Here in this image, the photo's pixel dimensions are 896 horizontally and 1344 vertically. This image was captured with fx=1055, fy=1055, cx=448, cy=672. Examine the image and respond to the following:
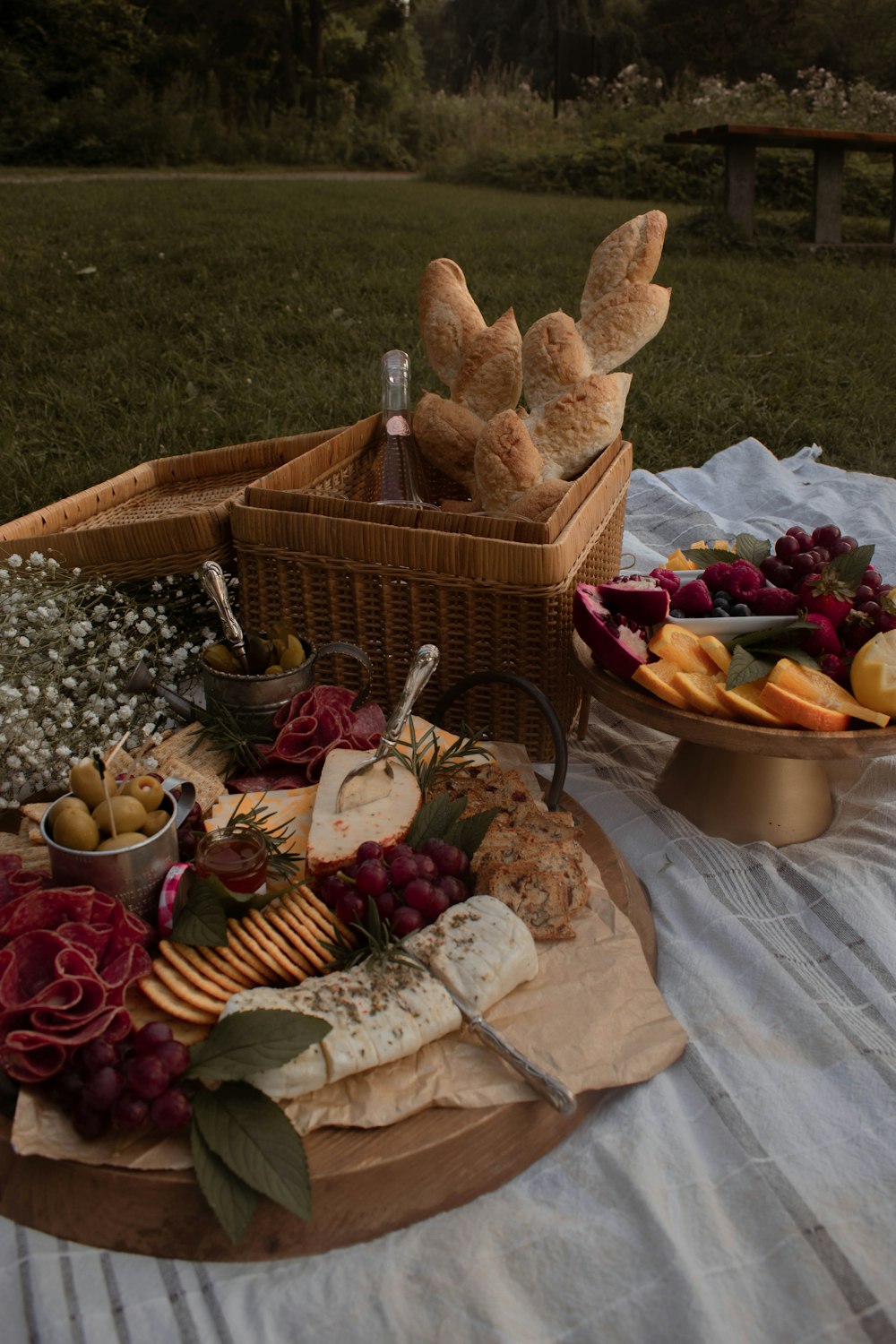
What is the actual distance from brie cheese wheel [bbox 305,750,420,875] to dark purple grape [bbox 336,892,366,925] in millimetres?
75

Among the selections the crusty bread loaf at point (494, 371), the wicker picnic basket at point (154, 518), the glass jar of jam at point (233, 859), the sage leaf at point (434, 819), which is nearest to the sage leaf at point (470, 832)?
the sage leaf at point (434, 819)

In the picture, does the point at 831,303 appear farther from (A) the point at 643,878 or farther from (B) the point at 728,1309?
(B) the point at 728,1309

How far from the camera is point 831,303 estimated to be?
21.3 feet

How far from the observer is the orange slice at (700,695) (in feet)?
5.21

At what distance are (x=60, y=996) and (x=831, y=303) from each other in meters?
6.57

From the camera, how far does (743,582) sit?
1.78 m

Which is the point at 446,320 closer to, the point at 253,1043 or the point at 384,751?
the point at 384,751

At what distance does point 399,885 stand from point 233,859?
0.21 m

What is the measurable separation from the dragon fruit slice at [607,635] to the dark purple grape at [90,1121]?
967 millimetres

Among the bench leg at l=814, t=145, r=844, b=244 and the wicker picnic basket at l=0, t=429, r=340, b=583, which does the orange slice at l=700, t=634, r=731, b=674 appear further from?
the bench leg at l=814, t=145, r=844, b=244

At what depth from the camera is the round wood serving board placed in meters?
1.07

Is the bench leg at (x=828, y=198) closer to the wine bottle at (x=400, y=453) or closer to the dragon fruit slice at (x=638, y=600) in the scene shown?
the wine bottle at (x=400, y=453)

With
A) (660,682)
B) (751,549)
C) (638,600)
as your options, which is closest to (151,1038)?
(660,682)

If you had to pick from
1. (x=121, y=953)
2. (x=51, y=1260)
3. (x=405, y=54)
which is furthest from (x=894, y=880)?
(x=405, y=54)
